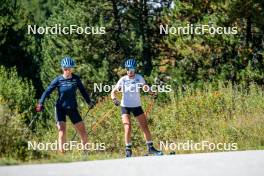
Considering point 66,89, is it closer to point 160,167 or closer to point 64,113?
point 64,113

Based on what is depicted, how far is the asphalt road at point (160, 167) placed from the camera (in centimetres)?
772

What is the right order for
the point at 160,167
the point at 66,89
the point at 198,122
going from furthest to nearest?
the point at 198,122 → the point at 66,89 → the point at 160,167

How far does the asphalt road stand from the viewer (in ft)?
25.3

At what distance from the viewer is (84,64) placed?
2512cm

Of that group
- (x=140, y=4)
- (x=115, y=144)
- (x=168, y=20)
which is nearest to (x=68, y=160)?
(x=115, y=144)

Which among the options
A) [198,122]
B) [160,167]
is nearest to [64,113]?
[160,167]

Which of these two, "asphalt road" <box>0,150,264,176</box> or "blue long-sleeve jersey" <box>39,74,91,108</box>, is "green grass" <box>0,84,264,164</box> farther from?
"asphalt road" <box>0,150,264,176</box>

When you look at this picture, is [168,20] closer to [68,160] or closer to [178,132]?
[178,132]

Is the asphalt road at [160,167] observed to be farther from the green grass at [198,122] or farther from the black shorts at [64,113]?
the green grass at [198,122]

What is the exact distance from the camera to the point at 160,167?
8.10m

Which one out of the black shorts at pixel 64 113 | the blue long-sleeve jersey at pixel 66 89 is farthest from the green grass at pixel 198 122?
the blue long-sleeve jersey at pixel 66 89

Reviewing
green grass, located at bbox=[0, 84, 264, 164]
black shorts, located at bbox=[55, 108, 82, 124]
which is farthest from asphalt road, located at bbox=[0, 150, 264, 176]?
green grass, located at bbox=[0, 84, 264, 164]

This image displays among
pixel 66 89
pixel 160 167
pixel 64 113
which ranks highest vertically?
pixel 66 89

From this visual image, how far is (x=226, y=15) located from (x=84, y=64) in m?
7.07
